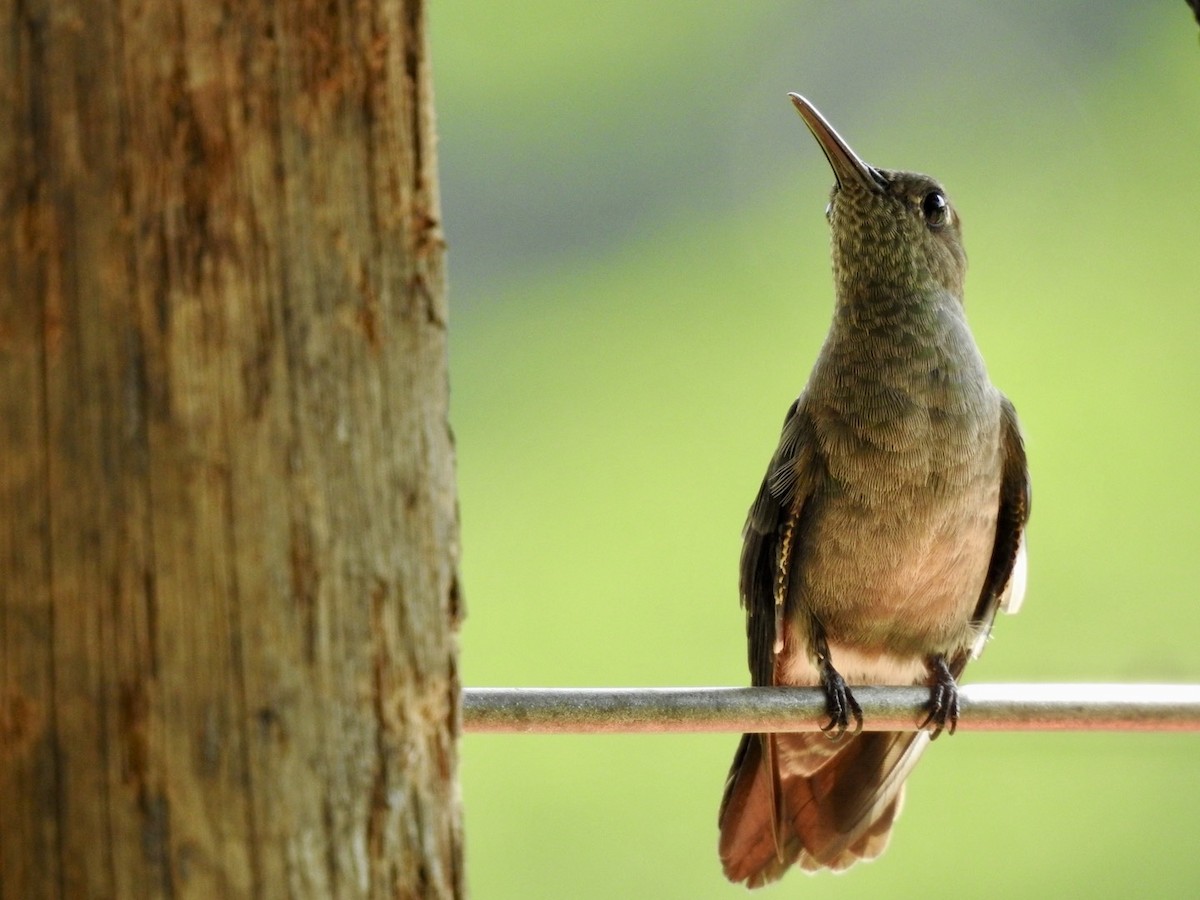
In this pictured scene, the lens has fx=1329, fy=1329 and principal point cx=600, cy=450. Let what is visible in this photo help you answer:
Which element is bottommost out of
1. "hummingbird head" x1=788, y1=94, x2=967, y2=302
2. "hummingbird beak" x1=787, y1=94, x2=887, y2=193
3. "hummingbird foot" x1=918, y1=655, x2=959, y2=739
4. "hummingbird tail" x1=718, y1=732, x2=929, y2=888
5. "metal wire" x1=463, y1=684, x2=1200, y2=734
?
"hummingbird tail" x1=718, y1=732, x2=929, y2=888

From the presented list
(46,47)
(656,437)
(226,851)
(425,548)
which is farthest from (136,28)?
(656,437)

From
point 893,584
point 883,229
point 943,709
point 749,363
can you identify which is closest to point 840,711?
point 943,709

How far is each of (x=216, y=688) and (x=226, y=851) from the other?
0.43ft

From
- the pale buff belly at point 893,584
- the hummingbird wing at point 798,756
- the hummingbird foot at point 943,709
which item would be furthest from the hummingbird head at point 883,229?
the hummingbird foot at point 943,709

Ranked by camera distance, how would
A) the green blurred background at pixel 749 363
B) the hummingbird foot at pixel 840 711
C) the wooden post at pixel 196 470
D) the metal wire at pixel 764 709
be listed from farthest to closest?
the green blurred background at pixel 749 363 < the hummingbird foot at pixel 840 711 < the metal wire at pixel 764 709 < the wooden post at pixel 196 470

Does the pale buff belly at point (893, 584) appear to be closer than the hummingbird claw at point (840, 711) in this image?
No

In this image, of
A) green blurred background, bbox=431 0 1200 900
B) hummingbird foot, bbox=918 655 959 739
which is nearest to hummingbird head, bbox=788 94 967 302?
hummingbird foot, bbox=918 655 959 739

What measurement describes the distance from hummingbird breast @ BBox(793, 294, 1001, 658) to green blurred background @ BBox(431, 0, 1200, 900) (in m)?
2.08

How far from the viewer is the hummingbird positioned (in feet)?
8.41

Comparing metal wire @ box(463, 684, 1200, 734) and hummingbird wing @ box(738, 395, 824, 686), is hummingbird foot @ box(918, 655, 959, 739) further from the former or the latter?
hummingbird wing @ box(738, 395, 824, 686)

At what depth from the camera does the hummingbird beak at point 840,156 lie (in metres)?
2.82

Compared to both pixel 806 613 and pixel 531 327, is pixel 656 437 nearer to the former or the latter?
pixel 531 327

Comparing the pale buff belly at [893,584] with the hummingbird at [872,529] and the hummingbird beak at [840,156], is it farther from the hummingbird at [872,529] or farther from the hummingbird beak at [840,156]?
Answer: the hummingbird beak at [840,156]

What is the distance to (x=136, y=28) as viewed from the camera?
3.56 feet
